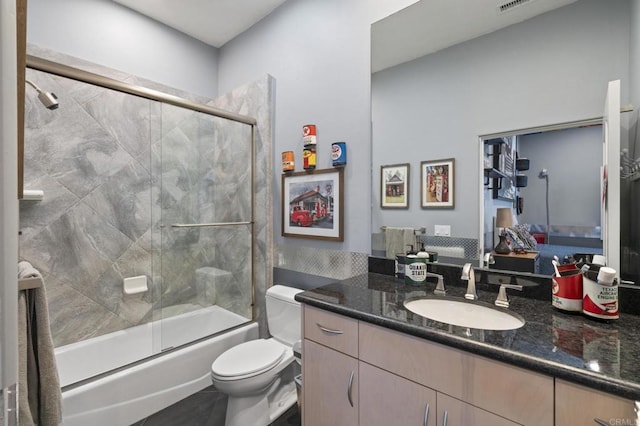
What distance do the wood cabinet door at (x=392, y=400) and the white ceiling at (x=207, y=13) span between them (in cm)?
245

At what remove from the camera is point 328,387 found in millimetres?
1182

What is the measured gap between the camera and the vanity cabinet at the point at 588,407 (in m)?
0.63

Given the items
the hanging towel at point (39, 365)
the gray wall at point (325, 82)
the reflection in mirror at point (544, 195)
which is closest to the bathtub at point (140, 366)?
the hanging towel at point (39, 365)

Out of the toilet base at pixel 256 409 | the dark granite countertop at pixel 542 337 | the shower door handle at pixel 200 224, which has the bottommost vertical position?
the toilet base at pixel 256 409

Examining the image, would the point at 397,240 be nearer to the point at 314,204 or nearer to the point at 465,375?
the point at 314,204

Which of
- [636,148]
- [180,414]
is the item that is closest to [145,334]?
[180,414]

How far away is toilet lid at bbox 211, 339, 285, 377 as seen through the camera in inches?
62.0

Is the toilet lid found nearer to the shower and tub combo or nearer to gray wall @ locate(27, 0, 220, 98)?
the shower and tub combo

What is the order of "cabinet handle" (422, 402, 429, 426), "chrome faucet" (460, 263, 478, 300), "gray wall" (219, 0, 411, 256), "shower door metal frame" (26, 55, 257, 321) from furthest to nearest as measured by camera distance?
"gray wall" (219, 0, 411, 256) < "shower door metal frame" (26, 55, 257, 321) < "chrome faucet" (460, 263, 478, 300) < "cabinet handle" (422, 402, 429, 426)

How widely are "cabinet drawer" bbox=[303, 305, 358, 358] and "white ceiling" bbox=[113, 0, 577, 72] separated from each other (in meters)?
1.35

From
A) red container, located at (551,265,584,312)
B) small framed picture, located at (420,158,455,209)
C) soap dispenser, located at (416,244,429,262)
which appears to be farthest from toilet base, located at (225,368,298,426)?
red container, located at (551,265,584,312)

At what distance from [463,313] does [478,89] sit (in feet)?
3.33

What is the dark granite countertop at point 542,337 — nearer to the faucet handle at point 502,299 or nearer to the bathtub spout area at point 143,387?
the faucet handle at point 502,299

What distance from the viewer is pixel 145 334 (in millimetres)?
2102
